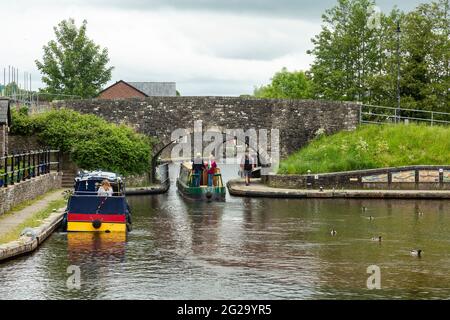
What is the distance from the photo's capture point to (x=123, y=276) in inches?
749

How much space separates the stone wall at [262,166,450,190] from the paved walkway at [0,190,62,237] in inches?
489

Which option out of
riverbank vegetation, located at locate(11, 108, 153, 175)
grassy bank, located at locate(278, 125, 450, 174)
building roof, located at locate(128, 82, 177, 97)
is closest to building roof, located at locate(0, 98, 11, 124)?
riverbank vegetation, located at locate(11, 108, 153, 175)

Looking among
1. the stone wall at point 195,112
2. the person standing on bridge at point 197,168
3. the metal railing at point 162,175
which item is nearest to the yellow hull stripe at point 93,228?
the person standing on bridge at point 197,168

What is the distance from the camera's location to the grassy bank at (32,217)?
21.8 m

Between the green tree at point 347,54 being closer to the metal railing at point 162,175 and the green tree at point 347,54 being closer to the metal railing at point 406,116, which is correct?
the metal railing at point 406,116

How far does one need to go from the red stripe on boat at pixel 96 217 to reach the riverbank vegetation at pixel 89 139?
50.6ft

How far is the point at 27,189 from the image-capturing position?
3112 cm

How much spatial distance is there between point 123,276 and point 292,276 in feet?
12.0

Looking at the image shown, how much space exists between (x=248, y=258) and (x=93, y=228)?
5.98m
